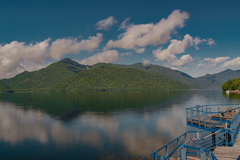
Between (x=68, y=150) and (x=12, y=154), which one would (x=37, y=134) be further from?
(x=68, y=150)

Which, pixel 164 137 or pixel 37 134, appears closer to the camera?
pixel 164 137

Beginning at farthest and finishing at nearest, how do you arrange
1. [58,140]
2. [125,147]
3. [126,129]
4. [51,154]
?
[126,129], [58,140], [125,147], [51,154]

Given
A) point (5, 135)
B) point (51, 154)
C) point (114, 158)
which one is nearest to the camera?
point (114, 158)

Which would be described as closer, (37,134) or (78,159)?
(78,159)

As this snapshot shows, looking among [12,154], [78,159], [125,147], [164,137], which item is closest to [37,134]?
[12,154]

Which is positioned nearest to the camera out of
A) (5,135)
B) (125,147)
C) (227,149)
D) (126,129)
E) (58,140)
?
(227,149)

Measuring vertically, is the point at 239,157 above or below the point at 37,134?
above

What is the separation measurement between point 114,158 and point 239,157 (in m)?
17.7

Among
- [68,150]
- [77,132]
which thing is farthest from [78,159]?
[77,132]

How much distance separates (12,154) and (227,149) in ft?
104

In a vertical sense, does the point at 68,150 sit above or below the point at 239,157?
below

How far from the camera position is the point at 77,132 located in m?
44.1

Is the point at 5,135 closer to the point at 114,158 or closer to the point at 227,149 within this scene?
the point at 114,158

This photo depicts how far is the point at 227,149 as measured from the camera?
16.2m
